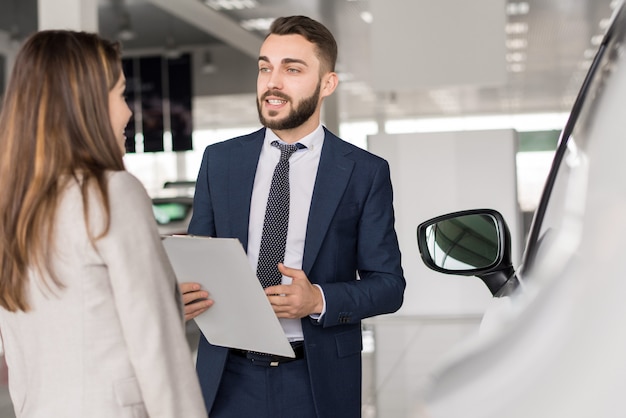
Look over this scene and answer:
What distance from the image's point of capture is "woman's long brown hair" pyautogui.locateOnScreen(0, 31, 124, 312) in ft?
4.99

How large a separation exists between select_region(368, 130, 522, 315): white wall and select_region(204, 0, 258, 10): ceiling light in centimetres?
722

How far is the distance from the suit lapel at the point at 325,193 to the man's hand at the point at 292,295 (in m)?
0.14

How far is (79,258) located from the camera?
1513 mm

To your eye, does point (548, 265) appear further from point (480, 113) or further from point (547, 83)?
point (480, 113)

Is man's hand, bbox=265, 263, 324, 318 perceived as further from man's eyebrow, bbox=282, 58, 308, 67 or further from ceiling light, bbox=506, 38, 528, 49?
ceiling light, bbox=506, 38, 528, 49

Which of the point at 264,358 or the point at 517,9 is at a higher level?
the point at 517,9

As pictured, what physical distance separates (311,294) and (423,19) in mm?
5827

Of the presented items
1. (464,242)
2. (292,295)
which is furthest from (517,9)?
(292,295)

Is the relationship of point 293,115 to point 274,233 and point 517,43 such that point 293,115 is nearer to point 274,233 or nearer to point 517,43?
point 274,233

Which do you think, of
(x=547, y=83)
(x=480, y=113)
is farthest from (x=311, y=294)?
(x=480, y=113)

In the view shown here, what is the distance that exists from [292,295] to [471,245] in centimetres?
40

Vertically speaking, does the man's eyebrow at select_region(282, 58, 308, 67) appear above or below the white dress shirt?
above

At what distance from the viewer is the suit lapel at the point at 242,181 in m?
2.25

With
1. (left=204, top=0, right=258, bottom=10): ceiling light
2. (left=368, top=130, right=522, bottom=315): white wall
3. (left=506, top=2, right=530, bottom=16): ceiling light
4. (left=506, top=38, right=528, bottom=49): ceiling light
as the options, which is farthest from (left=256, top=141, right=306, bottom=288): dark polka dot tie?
(left=506, top=38, right=528, bottom=49): ceiling light
